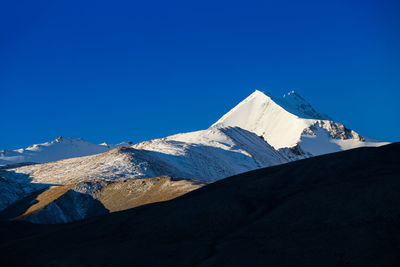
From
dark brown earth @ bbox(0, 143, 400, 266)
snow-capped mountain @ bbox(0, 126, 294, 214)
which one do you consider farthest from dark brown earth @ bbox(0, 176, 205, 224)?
dark brown earth @ bbox(0, 143, 400, 266)

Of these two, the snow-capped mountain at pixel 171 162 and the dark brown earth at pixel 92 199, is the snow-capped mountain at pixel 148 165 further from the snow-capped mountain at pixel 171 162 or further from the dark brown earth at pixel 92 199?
the dark brown earth at pixel 92 199

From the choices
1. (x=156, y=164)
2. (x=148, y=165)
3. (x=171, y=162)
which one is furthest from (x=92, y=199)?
(x=171, y=162)

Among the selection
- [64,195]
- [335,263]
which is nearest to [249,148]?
[64,195]

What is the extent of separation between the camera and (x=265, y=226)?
3012 centimetres

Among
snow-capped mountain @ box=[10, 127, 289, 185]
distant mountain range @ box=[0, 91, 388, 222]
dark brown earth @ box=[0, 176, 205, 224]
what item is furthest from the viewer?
snow-capped mountain @ box=[10, 127, 289, 185]

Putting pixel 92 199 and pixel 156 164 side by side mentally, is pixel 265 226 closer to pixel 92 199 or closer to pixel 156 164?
pixel 92 199

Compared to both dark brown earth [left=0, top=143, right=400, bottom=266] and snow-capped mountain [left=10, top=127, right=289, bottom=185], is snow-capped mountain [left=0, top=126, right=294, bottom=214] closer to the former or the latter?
snow-capped mountain [left=10, top=127, right=289, bottom=185]

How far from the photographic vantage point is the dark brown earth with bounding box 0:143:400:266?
81.6 feet

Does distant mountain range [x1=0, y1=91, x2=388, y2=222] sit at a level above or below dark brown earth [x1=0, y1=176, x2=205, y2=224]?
above

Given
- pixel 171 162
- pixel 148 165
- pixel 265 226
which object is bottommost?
pixel 265 226

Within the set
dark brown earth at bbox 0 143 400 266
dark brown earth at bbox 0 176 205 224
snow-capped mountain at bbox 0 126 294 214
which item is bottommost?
dark brown earth at bbox 0 143 400 266

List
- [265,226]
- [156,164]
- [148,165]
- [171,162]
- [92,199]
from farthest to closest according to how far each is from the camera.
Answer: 1. [171,162]
2. [156,164]
3. [148,165]
4. [92,199]
5. [265,226]

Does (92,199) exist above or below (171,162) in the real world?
below

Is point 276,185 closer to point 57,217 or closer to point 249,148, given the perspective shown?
point 57,217
